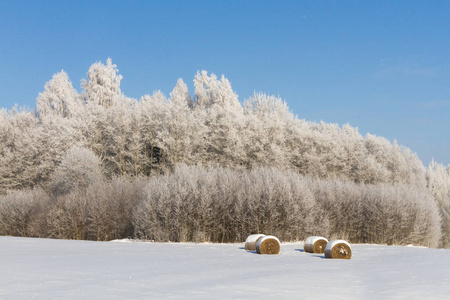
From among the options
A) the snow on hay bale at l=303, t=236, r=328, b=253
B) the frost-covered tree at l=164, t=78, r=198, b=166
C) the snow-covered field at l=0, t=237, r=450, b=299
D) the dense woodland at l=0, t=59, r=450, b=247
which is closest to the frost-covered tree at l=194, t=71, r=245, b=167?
the dense woodland at l=0, t=59, r=450, b=247

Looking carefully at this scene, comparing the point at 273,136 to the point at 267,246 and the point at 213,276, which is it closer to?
the point at 267,246

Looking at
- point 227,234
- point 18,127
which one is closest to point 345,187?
point 227,234

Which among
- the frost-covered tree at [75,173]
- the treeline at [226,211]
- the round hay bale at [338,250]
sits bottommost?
the round hay bale at [338,250]

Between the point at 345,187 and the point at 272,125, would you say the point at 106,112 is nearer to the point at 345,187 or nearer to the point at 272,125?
the point at 272,125

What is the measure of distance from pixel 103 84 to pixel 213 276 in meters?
49.9

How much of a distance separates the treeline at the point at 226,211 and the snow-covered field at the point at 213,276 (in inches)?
319

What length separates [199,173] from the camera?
2692cm

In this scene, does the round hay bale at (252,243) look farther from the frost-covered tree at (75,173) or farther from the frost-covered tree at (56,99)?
the frost-covered tree at (56,99)

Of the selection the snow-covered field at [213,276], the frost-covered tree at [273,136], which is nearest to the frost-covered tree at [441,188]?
the frost-covered tree at [273,136]

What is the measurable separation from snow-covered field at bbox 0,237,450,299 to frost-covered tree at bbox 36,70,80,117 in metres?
45.7

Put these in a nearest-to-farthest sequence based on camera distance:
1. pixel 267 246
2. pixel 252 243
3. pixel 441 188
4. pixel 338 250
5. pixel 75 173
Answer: pixel 338 250
pixel 267 246
pixel 252 243
pixel 75 173
pixel 441 188

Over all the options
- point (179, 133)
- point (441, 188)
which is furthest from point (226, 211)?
point (441, 188)

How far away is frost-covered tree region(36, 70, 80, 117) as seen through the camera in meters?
59.1

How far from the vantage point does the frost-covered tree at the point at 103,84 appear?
56787mm
